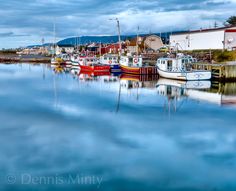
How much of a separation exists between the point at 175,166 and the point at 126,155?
4.89ft

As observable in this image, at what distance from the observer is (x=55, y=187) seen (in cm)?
802

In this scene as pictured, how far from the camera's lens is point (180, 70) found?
98.2ft

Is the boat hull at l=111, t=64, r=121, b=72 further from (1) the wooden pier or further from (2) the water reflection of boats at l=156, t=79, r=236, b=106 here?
(1) the wooden pier

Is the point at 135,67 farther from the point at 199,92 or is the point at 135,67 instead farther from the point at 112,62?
the point at 199,92

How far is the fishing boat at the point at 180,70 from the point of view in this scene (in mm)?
28641

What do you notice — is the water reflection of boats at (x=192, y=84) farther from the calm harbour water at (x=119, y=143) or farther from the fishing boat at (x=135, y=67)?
the fishing boat at (x=135, y=67)

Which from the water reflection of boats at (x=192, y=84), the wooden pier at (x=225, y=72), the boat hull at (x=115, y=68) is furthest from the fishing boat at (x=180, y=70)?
the boat hull at (x=115, y=68)

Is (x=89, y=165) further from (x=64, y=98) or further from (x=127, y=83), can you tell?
(x=127, y=83)

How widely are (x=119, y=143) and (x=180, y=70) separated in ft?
63.3

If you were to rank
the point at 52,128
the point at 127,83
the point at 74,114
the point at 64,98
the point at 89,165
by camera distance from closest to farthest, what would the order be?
1. the point at 89,165
2. the point at 52,128
3. the point at 74,114
4. the point at 64,98
5. the point at 127,83

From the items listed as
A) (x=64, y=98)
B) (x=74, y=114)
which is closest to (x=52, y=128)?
(x=74, y=114)

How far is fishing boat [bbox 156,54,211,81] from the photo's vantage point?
94.0ft

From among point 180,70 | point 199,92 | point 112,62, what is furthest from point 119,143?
point 112,62

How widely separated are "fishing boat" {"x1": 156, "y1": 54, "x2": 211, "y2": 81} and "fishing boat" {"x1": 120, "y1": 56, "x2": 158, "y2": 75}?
2.91 meters
